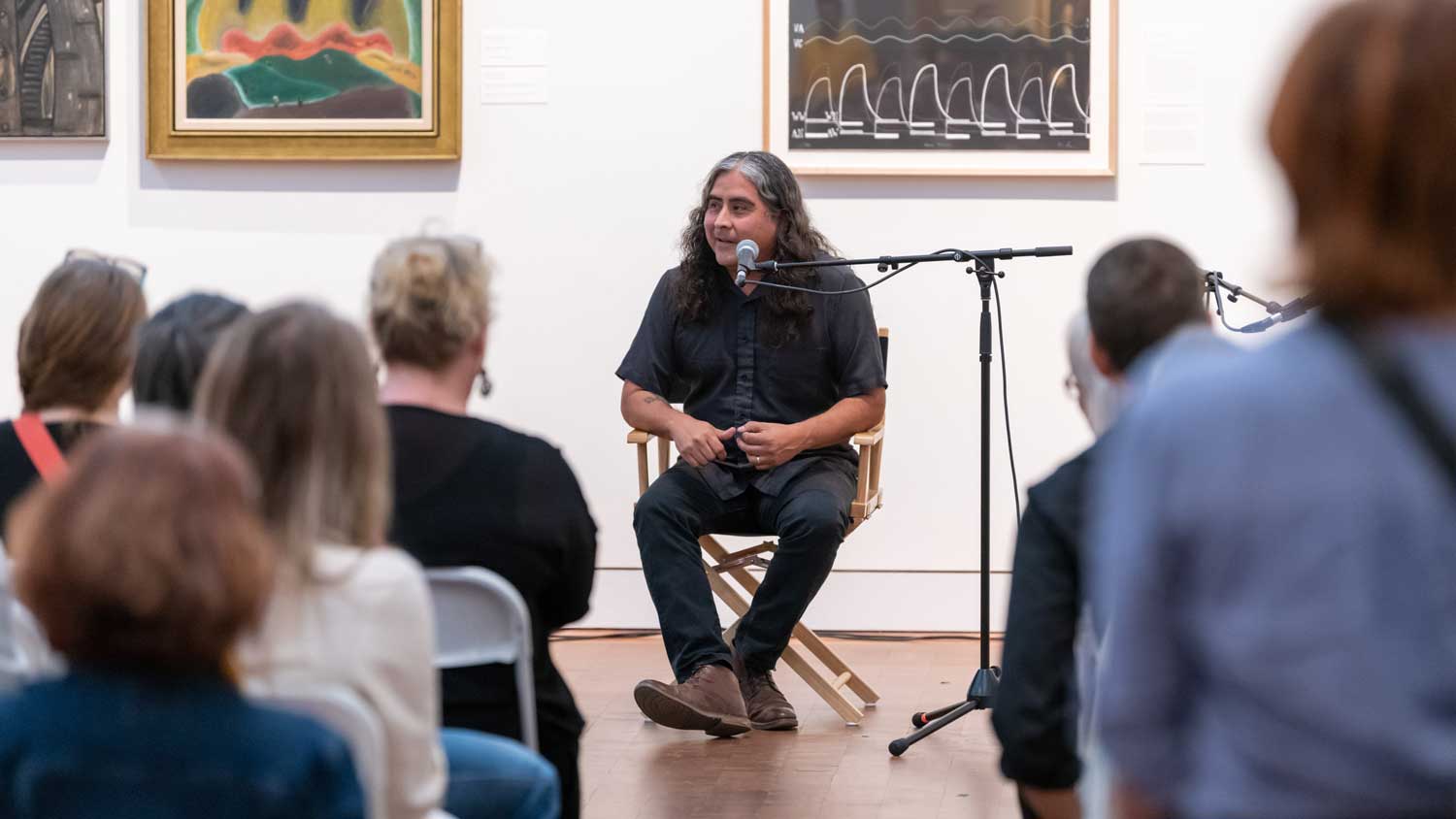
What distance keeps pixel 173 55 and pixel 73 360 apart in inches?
115

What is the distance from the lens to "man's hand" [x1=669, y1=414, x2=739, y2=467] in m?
3.80

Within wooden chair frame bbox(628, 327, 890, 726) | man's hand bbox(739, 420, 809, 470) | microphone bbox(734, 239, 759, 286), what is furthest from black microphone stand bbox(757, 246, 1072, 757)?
man's hand bbox(739, 420, 809, 470)

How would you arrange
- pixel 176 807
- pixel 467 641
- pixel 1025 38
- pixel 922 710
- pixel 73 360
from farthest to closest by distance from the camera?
pixel 1025 38, pixel 922 710, pixel 73 360, pixel 467 641, pixel 176 807

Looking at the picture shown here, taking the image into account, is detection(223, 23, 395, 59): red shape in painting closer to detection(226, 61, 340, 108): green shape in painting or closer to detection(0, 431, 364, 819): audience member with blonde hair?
detection(226, 61, 340, 108): green shape in painting

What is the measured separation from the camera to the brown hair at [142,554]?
110cm

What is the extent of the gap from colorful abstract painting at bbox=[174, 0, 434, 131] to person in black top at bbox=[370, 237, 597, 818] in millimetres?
2854

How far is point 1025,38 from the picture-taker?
182 inches

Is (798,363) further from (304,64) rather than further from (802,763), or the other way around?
(304,64)

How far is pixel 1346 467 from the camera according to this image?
0.94m

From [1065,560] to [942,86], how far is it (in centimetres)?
312

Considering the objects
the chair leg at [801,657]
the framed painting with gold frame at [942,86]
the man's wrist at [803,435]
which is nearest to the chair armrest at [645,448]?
the chair leg at [801,657]

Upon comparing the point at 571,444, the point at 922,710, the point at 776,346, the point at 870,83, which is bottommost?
the point at 922,710

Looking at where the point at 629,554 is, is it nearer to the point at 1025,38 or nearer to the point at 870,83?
the point at 870,83

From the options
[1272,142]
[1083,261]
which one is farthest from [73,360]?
[1083,261]
